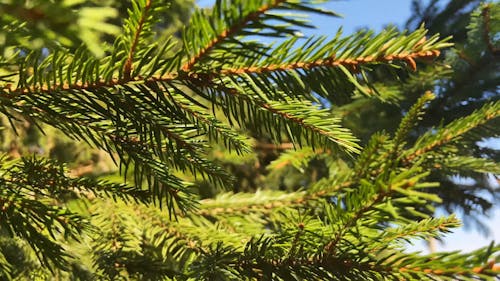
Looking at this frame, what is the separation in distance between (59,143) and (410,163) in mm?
1374

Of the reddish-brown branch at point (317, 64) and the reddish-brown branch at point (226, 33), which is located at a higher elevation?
the reddish-brown branch at point (317, 64)

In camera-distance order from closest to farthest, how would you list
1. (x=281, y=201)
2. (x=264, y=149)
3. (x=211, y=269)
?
(x=211, y=269), (x=281, y=201), (x=264, y=149)

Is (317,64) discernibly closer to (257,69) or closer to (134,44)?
(257,69)

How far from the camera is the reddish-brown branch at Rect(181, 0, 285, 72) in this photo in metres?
0.31

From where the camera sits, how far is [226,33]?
13.2 inches

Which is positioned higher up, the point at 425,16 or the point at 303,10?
the point at 425,16

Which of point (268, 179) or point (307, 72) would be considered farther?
point (268, 179)

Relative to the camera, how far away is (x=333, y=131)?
544 mm

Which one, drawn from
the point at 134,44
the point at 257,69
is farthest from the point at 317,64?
the point at 134,44

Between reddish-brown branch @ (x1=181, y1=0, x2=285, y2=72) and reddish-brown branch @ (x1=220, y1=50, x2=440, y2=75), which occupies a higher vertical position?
reddish-brown branch @ (x1=220, y1=50, x2=440, y2=75)

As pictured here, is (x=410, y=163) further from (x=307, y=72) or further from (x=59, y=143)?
(x=59, y=143)

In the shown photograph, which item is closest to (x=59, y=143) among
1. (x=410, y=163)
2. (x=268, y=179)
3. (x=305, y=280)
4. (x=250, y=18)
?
(x=268, y=179)

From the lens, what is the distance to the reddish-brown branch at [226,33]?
0.31 meters

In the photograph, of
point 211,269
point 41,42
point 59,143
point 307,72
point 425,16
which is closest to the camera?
point 41,42
